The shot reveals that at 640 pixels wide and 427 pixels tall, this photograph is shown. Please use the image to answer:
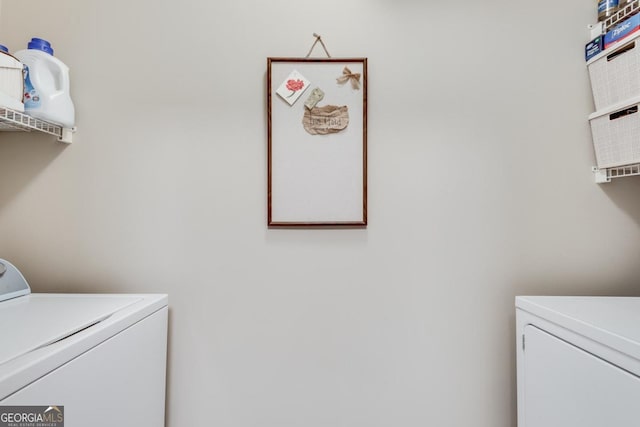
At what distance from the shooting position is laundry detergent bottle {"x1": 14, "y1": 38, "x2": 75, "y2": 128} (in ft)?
3.85

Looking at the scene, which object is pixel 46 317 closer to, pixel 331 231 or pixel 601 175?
pixel 331 231

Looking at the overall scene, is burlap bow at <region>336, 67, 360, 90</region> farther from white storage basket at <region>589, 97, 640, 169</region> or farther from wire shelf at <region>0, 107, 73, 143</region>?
wire shelf at <region>0, 107, 73, 143</region>

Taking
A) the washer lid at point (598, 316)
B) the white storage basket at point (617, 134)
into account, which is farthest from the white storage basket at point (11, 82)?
the white storage basket at point (617, 134)

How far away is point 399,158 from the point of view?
1390 mm

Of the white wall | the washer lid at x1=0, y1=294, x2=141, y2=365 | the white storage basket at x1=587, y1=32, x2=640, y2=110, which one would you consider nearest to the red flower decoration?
the white wall

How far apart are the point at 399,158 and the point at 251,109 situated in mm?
656

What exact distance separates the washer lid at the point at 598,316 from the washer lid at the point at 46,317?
4.57 feet

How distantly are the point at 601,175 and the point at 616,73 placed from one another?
1.30ft

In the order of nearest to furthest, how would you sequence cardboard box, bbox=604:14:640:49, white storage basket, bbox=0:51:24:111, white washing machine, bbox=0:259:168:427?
white washing machine, bbox=0:259:168:427 → white storage basket, bbox=0:51:24:111 → cardboard box, bbox=604:14:640:49

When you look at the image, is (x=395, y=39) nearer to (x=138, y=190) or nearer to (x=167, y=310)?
(x=138, y=190)

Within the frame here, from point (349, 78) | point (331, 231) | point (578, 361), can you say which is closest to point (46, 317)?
point (331, 231)

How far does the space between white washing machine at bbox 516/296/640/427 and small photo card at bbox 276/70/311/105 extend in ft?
3.89

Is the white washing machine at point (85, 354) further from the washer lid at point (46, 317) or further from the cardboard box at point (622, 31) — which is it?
the cardboard box at point (622, 31)

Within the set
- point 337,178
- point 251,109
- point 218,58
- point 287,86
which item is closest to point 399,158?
point 337,178
